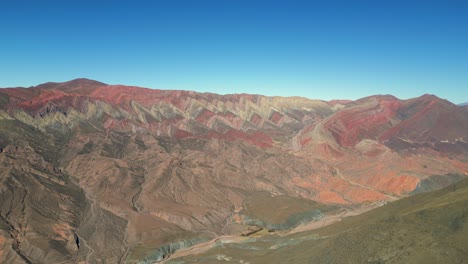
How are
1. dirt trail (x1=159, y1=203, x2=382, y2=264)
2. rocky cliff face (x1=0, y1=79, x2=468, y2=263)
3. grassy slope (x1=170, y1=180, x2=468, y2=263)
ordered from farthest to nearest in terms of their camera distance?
1. rocky cliff face (x1=0, y1=79, x2=468, y2=263)
2. dirt trail (x1=159, y1=203, x2=382, y2=264)
3. grassy slope (x1=170, y1=180, x2=468, y2=263)

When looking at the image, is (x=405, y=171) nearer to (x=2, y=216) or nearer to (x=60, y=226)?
(x=60, y=226)

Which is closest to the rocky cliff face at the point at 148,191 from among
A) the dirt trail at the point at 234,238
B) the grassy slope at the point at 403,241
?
the dirt trail at the point at 234,238

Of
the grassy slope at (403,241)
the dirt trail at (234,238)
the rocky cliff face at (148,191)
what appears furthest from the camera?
the rocky cliff face at (148,191)

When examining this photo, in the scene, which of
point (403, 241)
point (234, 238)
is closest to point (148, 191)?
point (234, 238)

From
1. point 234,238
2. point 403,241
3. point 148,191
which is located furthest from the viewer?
point 148,191

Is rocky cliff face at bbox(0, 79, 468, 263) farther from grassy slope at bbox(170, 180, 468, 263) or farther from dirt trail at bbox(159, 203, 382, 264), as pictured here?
grassy slope at bbox(170, 180, 468, 263)

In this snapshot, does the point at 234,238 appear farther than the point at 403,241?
Yes

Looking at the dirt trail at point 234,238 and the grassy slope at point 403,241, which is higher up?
the grassy slope at point 403,241

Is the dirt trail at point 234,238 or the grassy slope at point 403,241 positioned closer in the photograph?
the grassy slope at point 403,241

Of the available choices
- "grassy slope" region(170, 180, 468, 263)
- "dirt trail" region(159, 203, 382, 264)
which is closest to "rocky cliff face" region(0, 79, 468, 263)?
"dirt trail" region(159, 203, 382, 264)

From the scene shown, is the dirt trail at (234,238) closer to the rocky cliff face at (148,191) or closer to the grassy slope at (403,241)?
the rocky cliff face at (148,191)

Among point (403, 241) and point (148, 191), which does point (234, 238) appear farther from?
point (148, 191)

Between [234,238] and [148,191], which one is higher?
[148,191]
